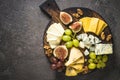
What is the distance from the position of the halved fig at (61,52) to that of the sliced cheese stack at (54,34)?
0.05 meters

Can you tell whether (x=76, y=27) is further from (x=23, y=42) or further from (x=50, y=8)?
(x=23, y=42)

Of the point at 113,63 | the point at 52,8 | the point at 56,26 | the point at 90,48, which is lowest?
the point at 113,63

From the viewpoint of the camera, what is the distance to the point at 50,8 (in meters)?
2.73

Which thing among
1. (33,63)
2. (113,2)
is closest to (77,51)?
(33,63)

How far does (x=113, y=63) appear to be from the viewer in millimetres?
2873

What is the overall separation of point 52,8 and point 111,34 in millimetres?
705

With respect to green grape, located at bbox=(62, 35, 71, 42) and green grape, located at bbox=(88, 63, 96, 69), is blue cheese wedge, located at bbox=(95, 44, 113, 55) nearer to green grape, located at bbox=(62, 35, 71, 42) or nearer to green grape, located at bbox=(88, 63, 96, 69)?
green grape, located at bbox=(88, 63, 96, 69)

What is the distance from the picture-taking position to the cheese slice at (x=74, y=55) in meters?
2.65

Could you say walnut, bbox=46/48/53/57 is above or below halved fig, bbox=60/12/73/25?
below

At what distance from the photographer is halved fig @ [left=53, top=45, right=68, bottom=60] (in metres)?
2.66

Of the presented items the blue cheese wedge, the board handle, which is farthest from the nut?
the blue cheese wedge

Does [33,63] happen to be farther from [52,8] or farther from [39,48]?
[52,8]

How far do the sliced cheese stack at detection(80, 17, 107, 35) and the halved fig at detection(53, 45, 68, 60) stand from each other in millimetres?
300

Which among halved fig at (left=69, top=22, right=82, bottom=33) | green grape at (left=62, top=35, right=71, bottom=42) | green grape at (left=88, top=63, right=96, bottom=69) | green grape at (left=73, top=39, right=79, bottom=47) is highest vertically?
halved fig at (left=69, top=22, right=82, bottom=33)
